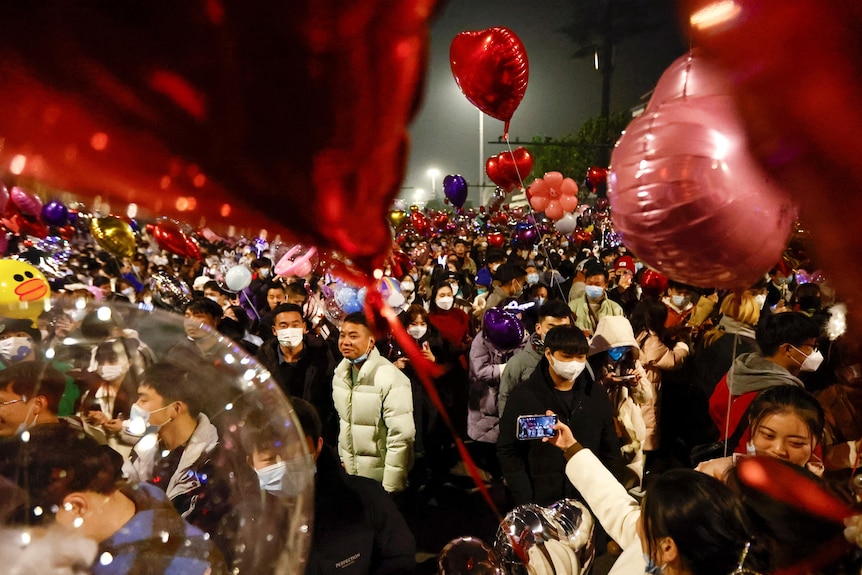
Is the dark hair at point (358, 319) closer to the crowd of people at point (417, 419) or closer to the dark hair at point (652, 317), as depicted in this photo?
the crowd of people at point (417, 419)

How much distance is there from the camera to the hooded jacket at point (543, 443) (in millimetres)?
2676

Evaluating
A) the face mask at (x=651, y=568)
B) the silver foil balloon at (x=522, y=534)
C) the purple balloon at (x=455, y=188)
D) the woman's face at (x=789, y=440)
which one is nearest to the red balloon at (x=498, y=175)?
the purple balloon at (x=455, y=188)

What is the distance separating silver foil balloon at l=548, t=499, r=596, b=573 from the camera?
161 cm

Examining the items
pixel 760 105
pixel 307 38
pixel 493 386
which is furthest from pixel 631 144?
pixel 493 386

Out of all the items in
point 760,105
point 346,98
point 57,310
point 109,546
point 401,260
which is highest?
point 401,260

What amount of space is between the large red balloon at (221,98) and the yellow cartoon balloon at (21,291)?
20.2 inches

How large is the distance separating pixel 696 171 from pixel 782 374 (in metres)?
1.69

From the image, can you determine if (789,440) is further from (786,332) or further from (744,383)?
(786,332)

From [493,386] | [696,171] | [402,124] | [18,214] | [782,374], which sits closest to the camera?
[696,171]

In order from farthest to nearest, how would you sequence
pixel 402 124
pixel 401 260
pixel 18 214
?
pixel 18 214
pixel 401 260
pixel 402 124

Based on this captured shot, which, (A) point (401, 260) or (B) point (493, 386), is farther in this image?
(A) point (401, 260)

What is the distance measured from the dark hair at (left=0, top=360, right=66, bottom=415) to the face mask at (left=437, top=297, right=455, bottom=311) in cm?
387

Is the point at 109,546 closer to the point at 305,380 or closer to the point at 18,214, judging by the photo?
the point at 305,380

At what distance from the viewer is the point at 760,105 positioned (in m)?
1.36
